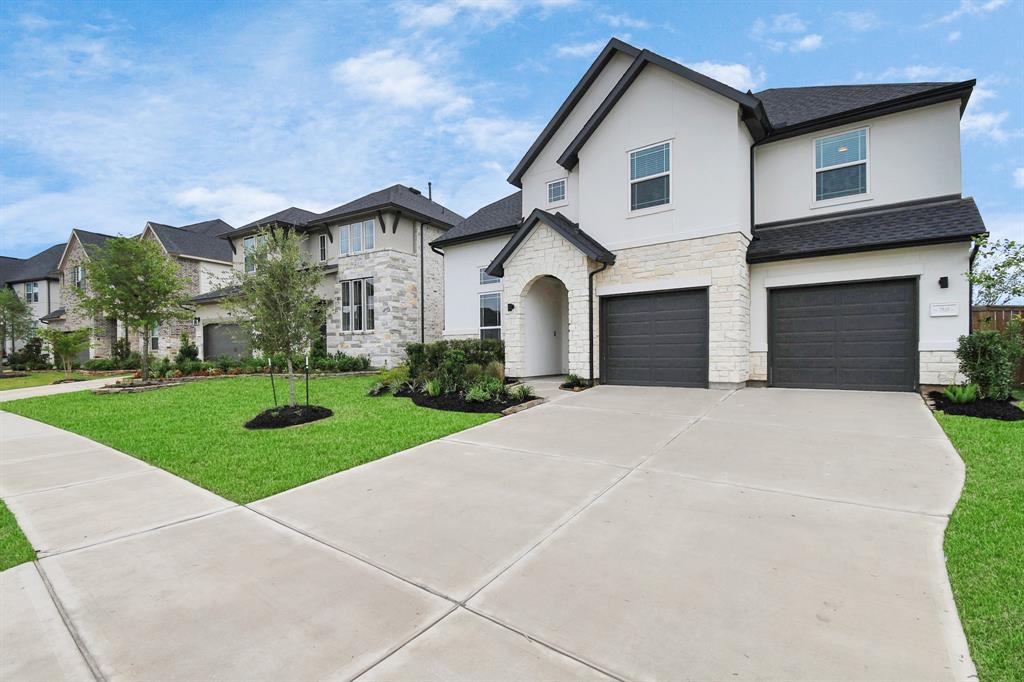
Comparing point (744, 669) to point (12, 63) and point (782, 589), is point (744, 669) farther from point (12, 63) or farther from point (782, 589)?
point (12, 63)

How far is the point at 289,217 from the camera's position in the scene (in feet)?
75.8

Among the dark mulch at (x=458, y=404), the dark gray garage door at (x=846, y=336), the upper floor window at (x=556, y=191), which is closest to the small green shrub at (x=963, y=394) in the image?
the dark gray garage door at (x=846, y=336)

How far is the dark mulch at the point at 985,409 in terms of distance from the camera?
23.2 ft

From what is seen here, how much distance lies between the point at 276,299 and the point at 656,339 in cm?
871

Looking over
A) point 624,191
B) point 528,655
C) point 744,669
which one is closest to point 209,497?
point 528,655

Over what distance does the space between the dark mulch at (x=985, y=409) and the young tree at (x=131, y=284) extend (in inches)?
850

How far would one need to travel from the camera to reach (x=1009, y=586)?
2.73 m

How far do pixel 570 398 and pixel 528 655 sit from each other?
7.72 metres

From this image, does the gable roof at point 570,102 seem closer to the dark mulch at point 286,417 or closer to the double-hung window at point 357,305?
the double-hung window at point 357,305

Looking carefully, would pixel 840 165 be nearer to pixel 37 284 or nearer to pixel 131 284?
pixel 131 284

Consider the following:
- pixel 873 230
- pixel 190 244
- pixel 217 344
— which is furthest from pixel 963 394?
pixel 190 244

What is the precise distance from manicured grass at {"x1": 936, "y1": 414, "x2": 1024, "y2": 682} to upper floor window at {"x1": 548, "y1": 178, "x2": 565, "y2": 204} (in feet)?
36.6

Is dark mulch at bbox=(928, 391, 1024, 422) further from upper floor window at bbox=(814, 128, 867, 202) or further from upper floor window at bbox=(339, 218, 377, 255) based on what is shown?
upper floor window at bbox=(339, 218, 377, 255)

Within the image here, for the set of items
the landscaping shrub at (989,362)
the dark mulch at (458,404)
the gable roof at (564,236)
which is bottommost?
the dark mulch at (458,404)
